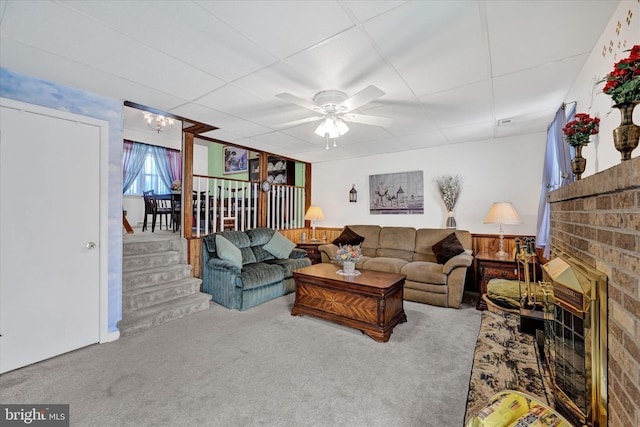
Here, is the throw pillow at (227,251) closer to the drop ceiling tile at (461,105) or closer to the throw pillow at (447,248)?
the throw pillow at (447,248)

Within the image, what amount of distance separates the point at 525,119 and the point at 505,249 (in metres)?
1.94

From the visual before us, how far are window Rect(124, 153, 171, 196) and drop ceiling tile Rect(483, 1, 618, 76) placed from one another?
710cm

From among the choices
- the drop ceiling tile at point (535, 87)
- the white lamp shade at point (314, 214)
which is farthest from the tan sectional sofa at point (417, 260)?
the drop ceiling tile at point (535, 87)

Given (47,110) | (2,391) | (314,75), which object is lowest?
(2,391)

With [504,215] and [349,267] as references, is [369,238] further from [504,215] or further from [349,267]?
[504,215]

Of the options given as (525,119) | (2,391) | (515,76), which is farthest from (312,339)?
(525,119)

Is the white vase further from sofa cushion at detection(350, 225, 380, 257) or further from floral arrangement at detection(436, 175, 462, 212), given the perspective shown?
floral arrangement at detection(436, 175, 462, 212)

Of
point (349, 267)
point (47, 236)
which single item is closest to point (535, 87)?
point (349, 267)

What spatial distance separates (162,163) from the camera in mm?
6883

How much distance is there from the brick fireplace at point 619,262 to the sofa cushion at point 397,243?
3.49 m

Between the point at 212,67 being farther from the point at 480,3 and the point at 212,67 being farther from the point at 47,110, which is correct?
the point at 480,3

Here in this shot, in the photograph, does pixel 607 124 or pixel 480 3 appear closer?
pixel 480 3

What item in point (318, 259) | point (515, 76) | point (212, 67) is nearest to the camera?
point (212, 67)

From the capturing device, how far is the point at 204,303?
3.62 m
